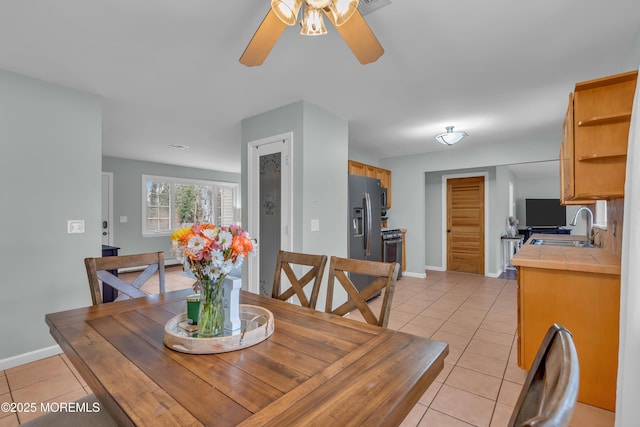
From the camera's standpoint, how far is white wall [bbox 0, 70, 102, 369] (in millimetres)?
2396

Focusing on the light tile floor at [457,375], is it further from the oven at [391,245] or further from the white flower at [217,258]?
the white flower at [217,258]

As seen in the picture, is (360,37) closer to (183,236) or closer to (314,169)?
(183,236)

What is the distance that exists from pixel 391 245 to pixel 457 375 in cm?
301

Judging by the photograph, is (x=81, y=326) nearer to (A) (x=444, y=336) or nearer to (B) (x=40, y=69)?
(B) (x=40, y=69)

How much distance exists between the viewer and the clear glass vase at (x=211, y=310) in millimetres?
1171

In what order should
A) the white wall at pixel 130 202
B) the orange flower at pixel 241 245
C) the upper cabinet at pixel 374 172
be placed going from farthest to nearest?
the white wall at pixel 130 202 < the upper cabinet at pixel 374 172 < the orange flower at pixel 241 245

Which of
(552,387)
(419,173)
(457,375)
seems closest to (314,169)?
(457,375)

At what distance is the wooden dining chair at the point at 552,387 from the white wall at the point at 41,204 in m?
3.35

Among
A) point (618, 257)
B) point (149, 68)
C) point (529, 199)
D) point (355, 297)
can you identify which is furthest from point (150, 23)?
point (529, 199)

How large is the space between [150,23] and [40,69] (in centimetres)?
130

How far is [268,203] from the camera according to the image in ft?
11.2

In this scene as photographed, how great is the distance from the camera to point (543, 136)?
14.0 ft

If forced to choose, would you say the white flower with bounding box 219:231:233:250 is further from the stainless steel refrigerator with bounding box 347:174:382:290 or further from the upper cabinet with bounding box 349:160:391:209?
the upper cabinet with bounding box 349:160:391:209

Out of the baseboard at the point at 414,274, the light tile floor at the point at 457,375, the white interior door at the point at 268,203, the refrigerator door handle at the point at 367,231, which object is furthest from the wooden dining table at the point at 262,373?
the baseboard at the point at 414,274
